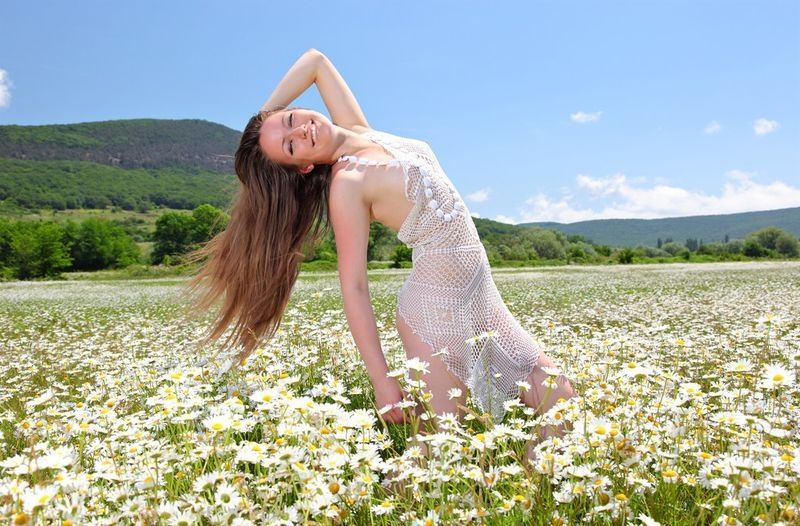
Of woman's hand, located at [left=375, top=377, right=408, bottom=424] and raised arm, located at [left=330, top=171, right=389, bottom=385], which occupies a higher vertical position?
raised arm, located at [left=330, top=171, right=389, bottom=385]

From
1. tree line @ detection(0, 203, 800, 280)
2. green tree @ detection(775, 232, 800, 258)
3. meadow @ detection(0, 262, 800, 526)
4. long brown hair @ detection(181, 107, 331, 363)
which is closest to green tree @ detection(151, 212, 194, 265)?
tree line @ detection(0, 203, 800, 280)

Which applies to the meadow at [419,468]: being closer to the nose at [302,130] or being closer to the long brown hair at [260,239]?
the long brown hair at [260,239]

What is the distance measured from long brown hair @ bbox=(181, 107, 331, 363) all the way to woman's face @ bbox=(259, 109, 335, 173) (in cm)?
12

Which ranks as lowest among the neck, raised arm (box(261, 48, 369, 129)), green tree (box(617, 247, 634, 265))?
green tree (box(617, 247, 634, 265))

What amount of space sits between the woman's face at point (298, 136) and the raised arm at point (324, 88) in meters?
0.64

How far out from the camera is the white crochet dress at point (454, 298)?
3.46m

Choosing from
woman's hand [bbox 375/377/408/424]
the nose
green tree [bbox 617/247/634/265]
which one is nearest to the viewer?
woman's hand [bbox 375/377/408/424]

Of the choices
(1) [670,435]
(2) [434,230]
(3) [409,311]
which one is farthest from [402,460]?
(2) [434,230]

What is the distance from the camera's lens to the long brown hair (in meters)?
3.99

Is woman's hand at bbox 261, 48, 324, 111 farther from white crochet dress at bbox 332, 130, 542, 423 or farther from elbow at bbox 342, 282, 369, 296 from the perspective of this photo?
elbow at bbox 342, 282, 369, 296

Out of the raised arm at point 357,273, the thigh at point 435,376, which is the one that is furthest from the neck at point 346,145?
the thigh at point 435,376

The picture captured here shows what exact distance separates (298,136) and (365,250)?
2.92ft

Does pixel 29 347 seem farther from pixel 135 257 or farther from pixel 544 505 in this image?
pixel 135 257

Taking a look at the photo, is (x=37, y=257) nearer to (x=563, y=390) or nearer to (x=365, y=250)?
(x=365, y=250)
